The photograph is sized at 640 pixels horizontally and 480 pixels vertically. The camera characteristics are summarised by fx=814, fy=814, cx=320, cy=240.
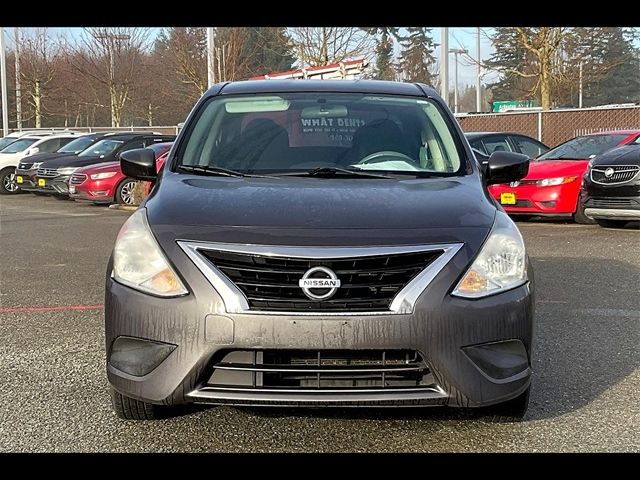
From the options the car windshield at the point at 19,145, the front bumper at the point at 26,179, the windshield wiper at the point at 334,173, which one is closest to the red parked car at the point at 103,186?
the front bumper at the point at 26,179

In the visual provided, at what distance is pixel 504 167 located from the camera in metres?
4.45

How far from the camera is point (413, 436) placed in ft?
11.5

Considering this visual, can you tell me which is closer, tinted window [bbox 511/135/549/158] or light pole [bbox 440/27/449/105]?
tinted window [bbox 511/135/549/158]

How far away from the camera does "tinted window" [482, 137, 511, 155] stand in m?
13.2

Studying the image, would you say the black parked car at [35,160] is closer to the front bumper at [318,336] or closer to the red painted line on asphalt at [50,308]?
the red painted line on asphalt at [50,308]

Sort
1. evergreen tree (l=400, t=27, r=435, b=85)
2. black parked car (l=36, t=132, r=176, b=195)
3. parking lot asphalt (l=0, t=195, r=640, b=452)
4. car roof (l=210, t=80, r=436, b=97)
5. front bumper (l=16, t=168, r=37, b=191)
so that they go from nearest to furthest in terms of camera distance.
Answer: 1. parking lot asphalt (l=0, t=195, r=640, b=452)
2. car roof (l=210, t=80, r=436, b=97)
3. black parked car (l=36, t=132, r=176, b=195)
4. front bumper (l=16, t=168, r=37, b=191)
5. evergreen tree (l=400, t=27, r=435, b=85)

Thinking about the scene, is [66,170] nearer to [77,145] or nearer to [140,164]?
[77,145]

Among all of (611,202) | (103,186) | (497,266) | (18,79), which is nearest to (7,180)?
(103,186)

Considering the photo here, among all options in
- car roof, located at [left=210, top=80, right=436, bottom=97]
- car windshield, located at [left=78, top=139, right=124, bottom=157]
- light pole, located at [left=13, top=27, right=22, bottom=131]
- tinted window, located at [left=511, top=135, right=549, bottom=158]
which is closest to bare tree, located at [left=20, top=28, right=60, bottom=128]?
light pole, located at [left=13, top=27, right=22, bottom=131]

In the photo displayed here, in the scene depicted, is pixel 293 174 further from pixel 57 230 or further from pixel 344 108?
pixel 57 230

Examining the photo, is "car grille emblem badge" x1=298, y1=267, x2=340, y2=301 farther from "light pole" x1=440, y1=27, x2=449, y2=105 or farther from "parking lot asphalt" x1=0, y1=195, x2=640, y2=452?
"light pole" x1=440, y1=27, x2=449, y2=105

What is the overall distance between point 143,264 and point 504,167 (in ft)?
7.03

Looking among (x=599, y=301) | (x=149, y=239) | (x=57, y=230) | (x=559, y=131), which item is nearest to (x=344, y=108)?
(x=149, y=239)

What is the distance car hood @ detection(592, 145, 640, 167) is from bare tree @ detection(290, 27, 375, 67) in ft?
73.8
